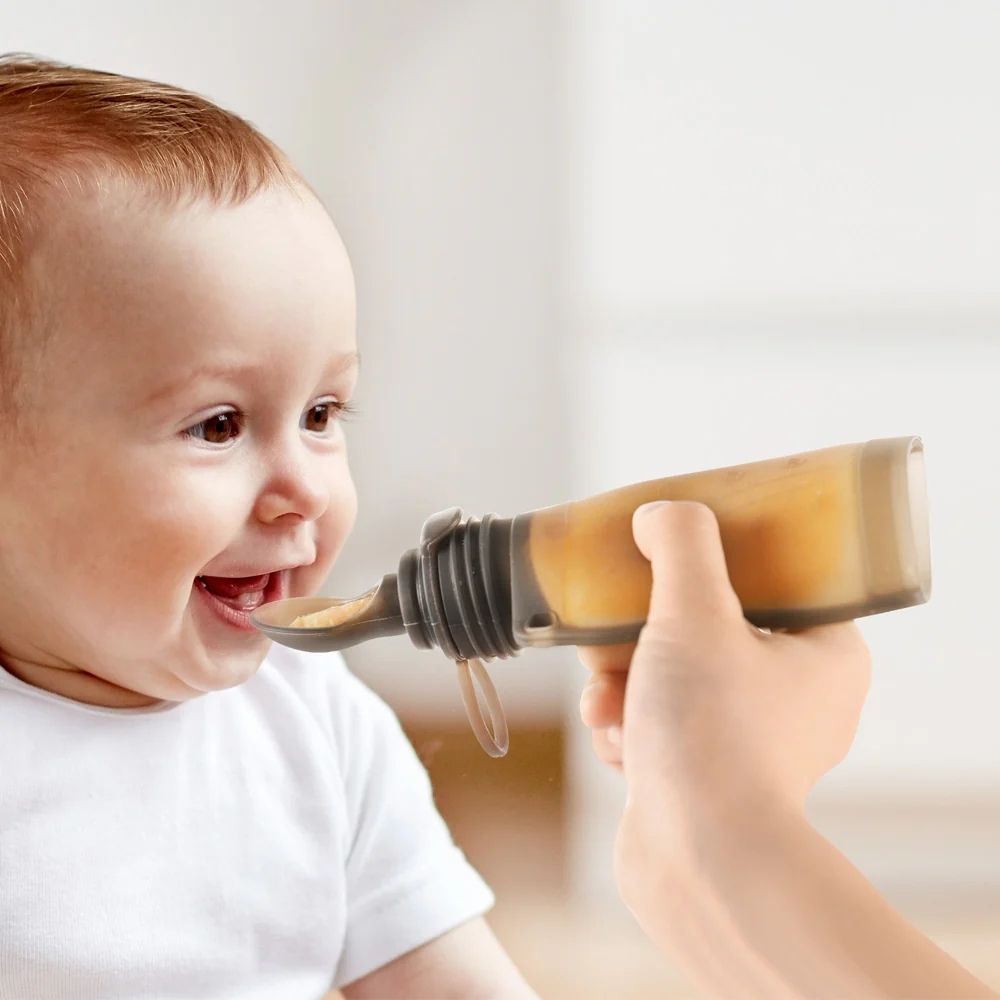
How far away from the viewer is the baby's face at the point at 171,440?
0.36 meters

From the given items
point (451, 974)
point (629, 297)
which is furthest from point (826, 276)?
point (451, 974)

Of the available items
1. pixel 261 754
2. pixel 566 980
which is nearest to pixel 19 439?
pixel 261 754

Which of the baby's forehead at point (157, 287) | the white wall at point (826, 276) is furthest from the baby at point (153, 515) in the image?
the white wall at point (826, 276)

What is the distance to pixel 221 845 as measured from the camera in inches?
16.8

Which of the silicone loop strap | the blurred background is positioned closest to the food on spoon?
the silicone loop strap

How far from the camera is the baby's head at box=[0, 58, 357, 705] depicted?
36 cm

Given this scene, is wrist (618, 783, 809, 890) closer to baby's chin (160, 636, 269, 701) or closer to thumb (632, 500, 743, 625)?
thumb (632, 500, 743, 625)

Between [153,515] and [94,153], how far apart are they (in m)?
0.11

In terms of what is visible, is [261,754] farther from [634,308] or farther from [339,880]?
[634,308]

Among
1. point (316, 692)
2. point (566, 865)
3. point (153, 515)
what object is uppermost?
point (153, 515)

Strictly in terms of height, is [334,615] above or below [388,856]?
above

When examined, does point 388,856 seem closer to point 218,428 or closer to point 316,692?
point 316,692

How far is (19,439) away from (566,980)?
36cm

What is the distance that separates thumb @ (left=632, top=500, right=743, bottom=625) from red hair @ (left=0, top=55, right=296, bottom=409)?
19cm
